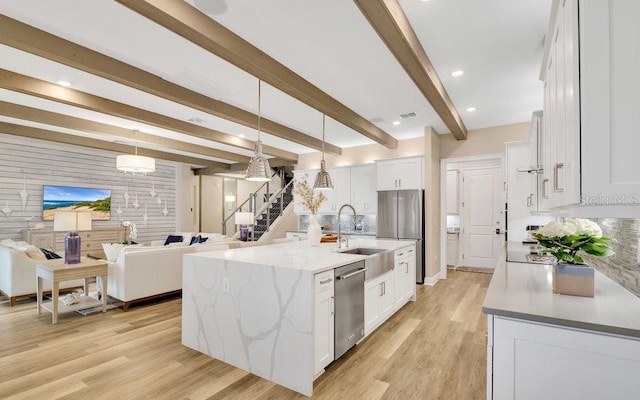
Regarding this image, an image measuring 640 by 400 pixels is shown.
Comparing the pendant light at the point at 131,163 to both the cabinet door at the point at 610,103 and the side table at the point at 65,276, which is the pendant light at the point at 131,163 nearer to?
the side table at the point at 65,276

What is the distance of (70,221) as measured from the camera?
393cm

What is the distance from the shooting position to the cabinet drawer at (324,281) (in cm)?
239

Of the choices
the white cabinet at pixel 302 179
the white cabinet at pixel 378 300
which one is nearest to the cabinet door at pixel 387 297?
the white cabinet at pixel 378 300

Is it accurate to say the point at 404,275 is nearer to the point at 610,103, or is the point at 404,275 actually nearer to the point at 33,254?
the point at 610,103

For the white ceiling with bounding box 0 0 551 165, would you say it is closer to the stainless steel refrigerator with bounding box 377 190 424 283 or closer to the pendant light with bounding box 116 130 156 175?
the pendant light with bounding box 116 130 156 175

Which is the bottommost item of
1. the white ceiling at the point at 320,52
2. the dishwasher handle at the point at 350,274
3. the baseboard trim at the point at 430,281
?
the baseboard trim at the point at 430,281

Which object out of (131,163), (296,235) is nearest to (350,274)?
(131,163)

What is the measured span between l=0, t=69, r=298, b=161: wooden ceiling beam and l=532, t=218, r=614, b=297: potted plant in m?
5.22

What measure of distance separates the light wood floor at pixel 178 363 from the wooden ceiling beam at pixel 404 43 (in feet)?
9.22

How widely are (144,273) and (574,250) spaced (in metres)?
4.82

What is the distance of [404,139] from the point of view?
6637mm

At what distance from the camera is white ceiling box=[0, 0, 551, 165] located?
→ 8.02ft

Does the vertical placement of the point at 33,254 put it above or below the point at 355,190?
below

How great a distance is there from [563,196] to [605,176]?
0.91 ft
